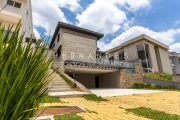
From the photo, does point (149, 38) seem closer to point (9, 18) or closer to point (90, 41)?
point (90, 41)

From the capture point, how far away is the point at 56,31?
17422mm

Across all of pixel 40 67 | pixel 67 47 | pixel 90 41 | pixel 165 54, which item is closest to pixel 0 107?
pixel 40 67

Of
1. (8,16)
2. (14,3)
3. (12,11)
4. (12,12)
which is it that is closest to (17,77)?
(8,16)

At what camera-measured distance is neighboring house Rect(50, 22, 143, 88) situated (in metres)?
12.8

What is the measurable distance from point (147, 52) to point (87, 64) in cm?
1329

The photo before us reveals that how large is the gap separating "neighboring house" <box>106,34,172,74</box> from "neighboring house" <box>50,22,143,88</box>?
4.86 meters

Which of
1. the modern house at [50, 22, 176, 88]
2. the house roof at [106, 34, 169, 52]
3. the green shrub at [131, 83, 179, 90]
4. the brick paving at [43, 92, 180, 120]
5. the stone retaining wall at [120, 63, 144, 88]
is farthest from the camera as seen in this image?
the house roof at [106, 34, 169, 52]

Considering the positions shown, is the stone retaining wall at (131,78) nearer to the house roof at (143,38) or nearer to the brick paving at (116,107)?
the house roof at (143,38)

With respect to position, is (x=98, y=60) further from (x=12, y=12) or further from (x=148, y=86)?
(x=12, y=12)

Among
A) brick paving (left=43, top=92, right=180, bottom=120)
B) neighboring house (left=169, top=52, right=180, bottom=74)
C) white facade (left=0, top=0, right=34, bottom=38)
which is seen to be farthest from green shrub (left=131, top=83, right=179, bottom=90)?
neighboring house (left=169, top=52, right=180, bottom=74)

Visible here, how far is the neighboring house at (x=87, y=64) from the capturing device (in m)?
12.8

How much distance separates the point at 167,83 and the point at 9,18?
19356 mm

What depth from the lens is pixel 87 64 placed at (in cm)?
1231

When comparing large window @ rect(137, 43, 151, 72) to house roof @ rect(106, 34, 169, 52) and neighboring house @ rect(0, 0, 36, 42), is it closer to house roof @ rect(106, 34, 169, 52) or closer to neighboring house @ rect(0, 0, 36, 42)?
house roof @ rect(106, 34, 169, 52)
